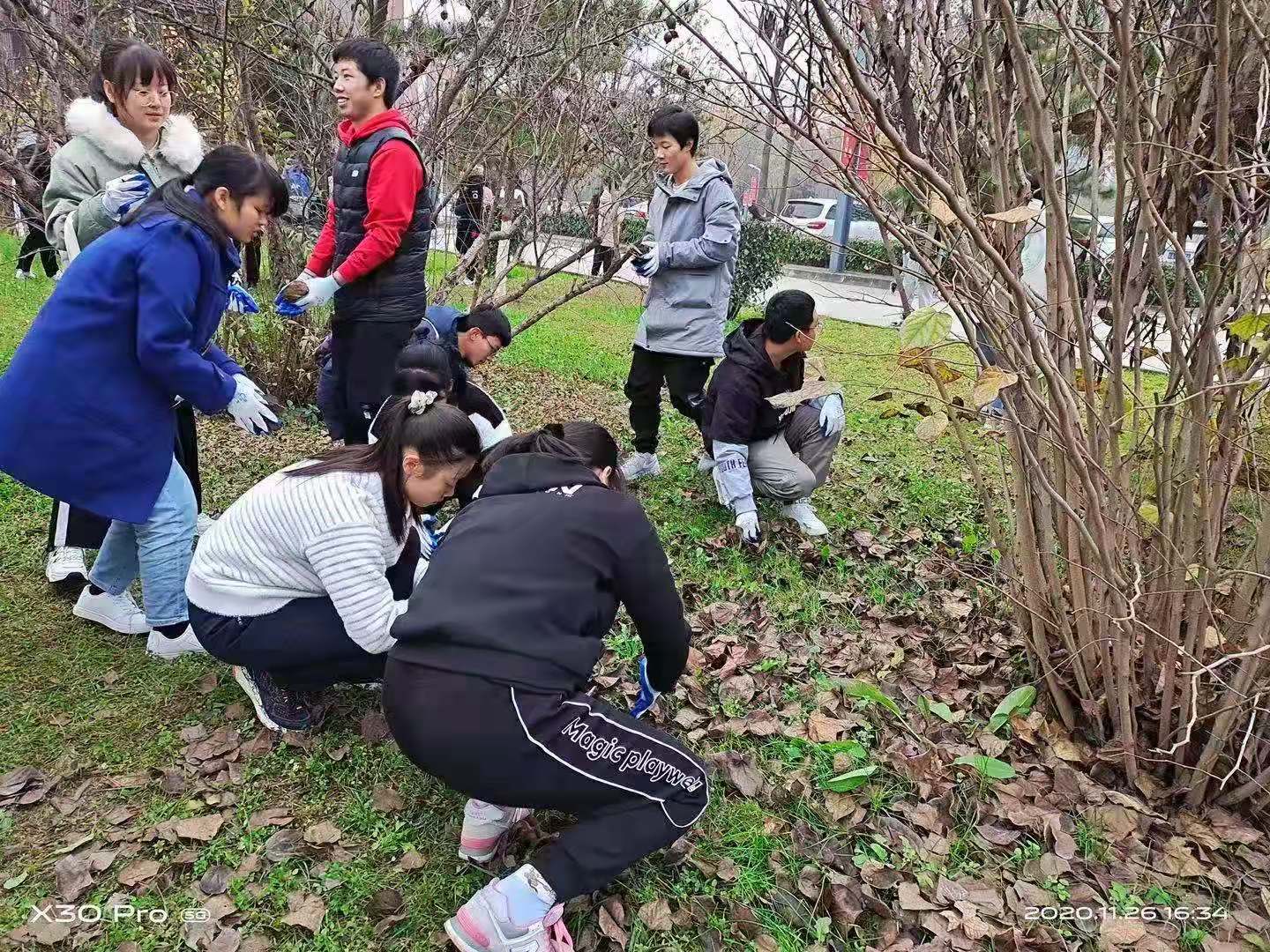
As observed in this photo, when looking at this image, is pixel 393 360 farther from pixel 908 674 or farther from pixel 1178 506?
pixel 1178 506

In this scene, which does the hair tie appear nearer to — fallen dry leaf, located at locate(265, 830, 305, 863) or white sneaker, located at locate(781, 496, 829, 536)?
fallen dry leaf, located at locate(265, 830, 305, 863)

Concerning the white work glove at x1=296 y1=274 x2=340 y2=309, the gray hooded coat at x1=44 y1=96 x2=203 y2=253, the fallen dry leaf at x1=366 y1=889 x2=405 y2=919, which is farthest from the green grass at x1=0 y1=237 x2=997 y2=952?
the gray hooded coat at x1=44 y1=96 x2=203 y2=253

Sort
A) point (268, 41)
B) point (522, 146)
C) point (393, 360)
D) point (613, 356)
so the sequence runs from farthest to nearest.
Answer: point (613, 356) < point (522, 146) < point (268, 41) < point (393, 360)

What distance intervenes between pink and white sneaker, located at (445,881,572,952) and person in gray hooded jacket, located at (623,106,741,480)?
277 cm

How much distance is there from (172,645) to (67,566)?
2.21 feet

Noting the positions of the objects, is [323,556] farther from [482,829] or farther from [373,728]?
[482,829]

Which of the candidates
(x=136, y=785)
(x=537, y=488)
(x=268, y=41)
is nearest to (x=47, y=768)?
(x=136, y=785)

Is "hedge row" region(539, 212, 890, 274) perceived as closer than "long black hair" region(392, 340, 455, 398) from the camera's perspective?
No

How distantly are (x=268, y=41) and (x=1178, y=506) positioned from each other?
5068 millimetres

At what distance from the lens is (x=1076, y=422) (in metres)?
2.01

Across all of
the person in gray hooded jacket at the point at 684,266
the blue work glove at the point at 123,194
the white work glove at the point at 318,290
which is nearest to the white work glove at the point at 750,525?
the person in gray hooded jacket at the point at 684,266

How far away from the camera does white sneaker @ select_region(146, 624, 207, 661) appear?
2.73m

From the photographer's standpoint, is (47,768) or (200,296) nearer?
(47,768)

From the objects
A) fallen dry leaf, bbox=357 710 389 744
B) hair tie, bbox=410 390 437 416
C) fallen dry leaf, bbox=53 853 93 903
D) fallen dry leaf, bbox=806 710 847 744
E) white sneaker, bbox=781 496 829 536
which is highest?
hair tie, bbox=410 390 437 416
